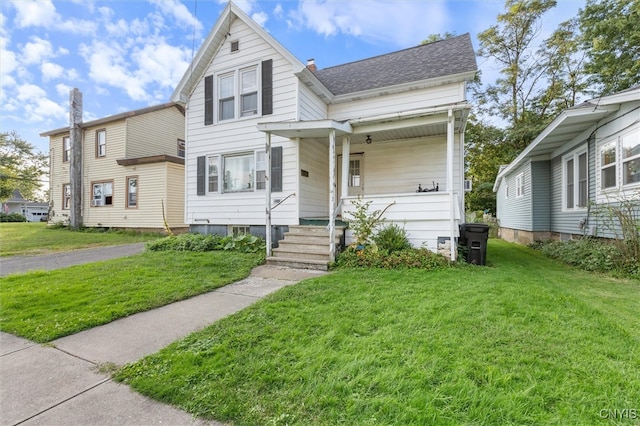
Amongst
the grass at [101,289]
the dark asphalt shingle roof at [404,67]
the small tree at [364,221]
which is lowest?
the grass at [101,289]

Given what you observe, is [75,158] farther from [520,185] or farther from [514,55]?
[514,55]

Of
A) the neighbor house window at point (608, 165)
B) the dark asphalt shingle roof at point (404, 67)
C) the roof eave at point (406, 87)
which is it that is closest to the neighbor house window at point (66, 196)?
the dark asphalt shingle roof at point (404, 67)

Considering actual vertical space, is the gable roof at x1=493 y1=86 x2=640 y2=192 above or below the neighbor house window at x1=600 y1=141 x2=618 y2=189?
above

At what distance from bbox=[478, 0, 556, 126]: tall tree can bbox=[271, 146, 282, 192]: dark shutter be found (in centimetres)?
1659

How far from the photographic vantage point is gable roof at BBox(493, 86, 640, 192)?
6121mm

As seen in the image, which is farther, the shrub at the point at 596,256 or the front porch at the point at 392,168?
the front porch at the point at 392,168

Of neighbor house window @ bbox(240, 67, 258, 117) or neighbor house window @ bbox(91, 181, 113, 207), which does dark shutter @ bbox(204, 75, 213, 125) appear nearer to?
neighbor house window @ bbox(240, 67, 258, 117)

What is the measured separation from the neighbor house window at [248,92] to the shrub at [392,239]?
212 inches

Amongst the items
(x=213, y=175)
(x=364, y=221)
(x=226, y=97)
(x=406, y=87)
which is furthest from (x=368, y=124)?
(x=213, y=175)

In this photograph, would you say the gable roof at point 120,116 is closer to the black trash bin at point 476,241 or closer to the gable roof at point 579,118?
the black trash bin at point 476,241

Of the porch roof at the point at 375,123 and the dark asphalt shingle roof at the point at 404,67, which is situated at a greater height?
the dark asphalt shingle roof at the point at 404,67

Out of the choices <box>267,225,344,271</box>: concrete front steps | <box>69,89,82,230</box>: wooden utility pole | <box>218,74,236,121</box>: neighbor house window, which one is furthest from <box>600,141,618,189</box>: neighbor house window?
<box>69,89,82,230</box>: wooden utility pole

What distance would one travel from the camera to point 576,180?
848 centimetres

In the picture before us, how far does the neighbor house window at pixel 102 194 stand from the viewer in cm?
1578
